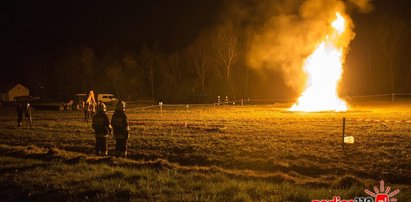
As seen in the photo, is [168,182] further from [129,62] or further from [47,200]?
[129,62]

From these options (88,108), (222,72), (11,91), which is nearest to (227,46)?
(222,72)

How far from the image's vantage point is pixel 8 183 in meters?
8.46

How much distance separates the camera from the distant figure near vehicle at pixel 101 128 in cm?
1164

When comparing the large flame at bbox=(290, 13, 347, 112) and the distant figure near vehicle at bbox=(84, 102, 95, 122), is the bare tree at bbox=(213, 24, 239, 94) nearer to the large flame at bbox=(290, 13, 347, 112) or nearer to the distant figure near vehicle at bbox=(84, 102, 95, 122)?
the large flame at bbox=(290, 13, 347, 112)

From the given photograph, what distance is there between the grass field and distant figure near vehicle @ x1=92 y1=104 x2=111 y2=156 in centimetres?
52

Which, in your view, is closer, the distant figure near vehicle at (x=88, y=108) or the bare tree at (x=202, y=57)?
the distant figure near vehicle at (x=88, y=108)

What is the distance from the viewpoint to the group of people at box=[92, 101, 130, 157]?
1138 cm

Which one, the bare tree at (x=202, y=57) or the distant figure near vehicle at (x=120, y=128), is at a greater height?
the bare tree at (x=202, y=57)

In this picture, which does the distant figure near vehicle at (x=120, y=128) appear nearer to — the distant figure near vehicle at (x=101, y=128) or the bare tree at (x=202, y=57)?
the distant figure near vehicle at (x=101, y=128)

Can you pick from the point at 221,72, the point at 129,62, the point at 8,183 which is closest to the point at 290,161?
the point at 8,183

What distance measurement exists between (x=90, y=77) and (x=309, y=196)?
2412 inches

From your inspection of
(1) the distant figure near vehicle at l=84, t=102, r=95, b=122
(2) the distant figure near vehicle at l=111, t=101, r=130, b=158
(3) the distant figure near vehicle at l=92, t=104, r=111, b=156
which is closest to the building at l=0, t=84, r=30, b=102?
(1) the distant figure near vehicle at l=84, t=102, r=95, b=122

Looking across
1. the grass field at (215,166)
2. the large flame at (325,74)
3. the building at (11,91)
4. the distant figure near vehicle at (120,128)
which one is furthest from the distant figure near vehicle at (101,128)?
the building at (11,91)

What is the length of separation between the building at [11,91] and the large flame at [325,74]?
63439 mm
